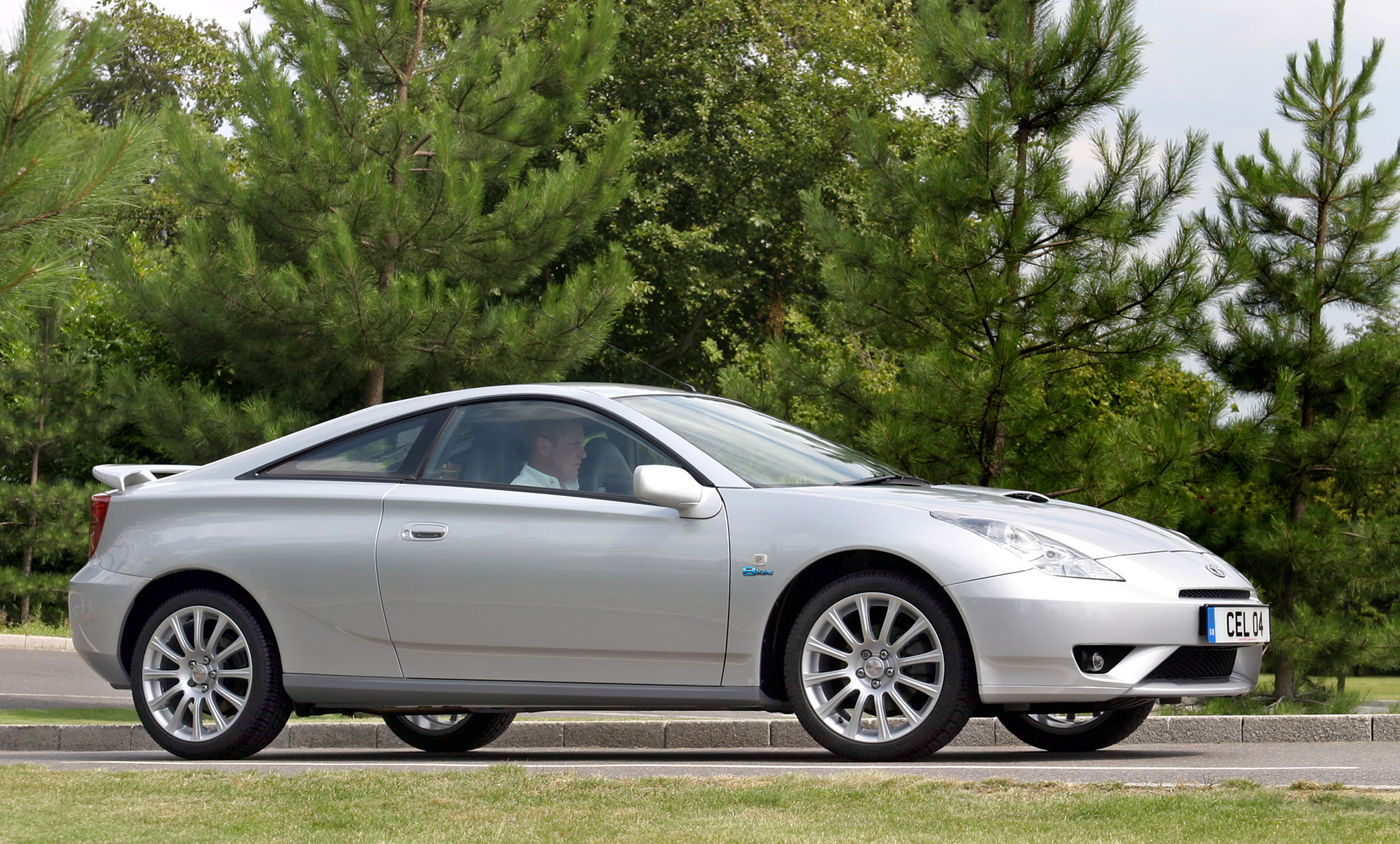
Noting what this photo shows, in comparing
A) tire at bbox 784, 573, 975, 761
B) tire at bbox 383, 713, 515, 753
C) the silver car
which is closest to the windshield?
the silver car

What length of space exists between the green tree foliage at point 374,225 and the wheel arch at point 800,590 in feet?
39.0

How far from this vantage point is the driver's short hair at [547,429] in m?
6.61

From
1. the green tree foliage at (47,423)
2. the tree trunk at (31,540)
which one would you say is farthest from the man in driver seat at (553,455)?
the tree trunk at (31,540)

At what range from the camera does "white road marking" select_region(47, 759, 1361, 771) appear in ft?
18.8

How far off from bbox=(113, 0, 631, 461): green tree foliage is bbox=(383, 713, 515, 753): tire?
975cm

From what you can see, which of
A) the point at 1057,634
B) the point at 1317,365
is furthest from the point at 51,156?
the point at 1317,365

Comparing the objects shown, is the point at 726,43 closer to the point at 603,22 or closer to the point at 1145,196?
the point at 603,22

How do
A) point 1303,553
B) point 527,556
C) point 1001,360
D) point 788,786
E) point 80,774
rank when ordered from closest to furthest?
point 788,786 < point 80,774 < point 527,556 < point 1001,360 < point 1303,553

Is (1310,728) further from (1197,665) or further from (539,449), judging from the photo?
(539,449)

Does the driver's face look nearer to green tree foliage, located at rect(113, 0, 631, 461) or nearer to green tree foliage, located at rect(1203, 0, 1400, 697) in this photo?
green tree foliage, located at rect(1203, 0, 1400, 697)

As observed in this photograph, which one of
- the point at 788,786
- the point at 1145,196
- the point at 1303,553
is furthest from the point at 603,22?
the point at 788,786

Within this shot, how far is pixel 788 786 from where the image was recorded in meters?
5.01

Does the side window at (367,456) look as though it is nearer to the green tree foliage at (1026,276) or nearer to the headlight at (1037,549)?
the headlight at (1037,549)

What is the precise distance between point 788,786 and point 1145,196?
847 cm
